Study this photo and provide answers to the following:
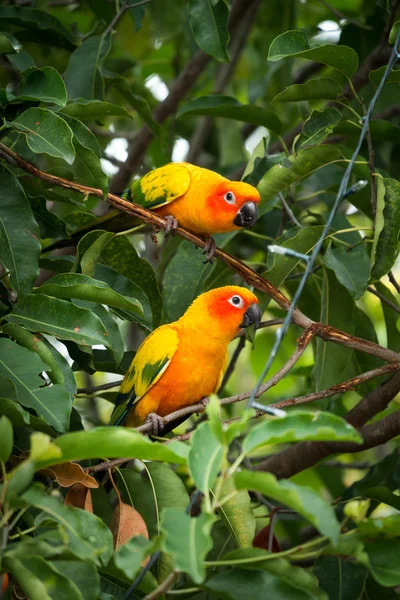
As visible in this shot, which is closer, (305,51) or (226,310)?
(305,51)

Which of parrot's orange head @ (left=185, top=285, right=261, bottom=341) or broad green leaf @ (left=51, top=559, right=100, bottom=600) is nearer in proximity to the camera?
broad green leaf @ (left=51, top=559, right=100, bottom=600)

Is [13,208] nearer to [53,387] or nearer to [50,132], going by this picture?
[50,132]

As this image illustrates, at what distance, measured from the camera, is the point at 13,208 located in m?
2.49

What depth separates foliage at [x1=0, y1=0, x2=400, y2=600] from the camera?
5.30 feet

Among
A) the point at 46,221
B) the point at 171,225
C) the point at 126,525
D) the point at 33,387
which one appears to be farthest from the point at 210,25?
the point at 126,525

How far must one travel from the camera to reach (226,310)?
10.8 ft

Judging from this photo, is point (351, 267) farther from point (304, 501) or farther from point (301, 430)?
point (304, 501)

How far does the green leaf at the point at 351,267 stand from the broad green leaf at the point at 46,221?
1.05 meters

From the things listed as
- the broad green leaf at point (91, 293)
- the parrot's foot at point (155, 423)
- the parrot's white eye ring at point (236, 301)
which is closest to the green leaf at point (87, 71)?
the parrot's white eye ring at point (236, 301)

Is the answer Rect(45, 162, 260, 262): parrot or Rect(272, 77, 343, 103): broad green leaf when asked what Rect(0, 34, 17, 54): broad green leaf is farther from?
Rect(272, 77, 343, 103): broad green leaf

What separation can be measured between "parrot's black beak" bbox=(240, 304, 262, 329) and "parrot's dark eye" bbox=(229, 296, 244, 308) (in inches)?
1.8

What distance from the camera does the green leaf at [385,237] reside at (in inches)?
99.1

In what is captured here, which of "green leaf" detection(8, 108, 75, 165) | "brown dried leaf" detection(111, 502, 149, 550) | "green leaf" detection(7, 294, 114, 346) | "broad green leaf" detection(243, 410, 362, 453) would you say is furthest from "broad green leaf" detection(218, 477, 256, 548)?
"green leaf" detection(8, 108, 75, 165)

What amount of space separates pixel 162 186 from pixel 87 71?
64 cm
